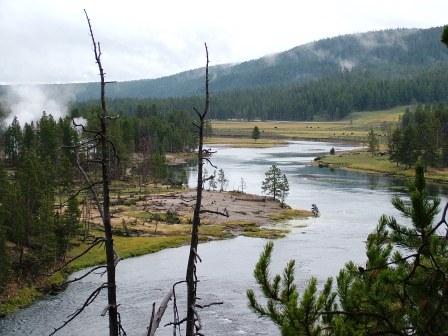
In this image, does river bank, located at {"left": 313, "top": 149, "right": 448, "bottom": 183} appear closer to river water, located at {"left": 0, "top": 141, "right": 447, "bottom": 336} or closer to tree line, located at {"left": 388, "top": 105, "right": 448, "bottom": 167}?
tree line, located at {"left": 388, "top": 105, "right": 448, "bottom": 167}

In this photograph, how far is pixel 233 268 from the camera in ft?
204

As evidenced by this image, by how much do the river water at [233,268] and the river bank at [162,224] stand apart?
2.49 meters

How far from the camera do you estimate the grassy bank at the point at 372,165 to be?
5143 inches

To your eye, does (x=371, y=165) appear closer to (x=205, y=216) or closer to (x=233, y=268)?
(x=205, y=216)

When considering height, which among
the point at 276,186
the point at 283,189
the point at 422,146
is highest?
the point at 422,146

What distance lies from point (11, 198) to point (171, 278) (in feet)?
57.4

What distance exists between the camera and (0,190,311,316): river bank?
62.0 metres

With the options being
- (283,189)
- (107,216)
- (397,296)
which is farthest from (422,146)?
(107,216)

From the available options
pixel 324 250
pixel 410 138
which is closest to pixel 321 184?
pixel 410 138

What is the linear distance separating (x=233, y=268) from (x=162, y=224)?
87.8 feet

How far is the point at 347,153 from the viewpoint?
179m

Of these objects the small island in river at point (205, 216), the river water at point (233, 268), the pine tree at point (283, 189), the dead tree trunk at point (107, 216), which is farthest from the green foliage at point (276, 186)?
the dead tree trunk at point (107, 216)

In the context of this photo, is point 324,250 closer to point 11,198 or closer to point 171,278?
point 171,278

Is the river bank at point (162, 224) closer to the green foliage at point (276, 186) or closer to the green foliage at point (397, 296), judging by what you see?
the green foliage at point (276, 186)
